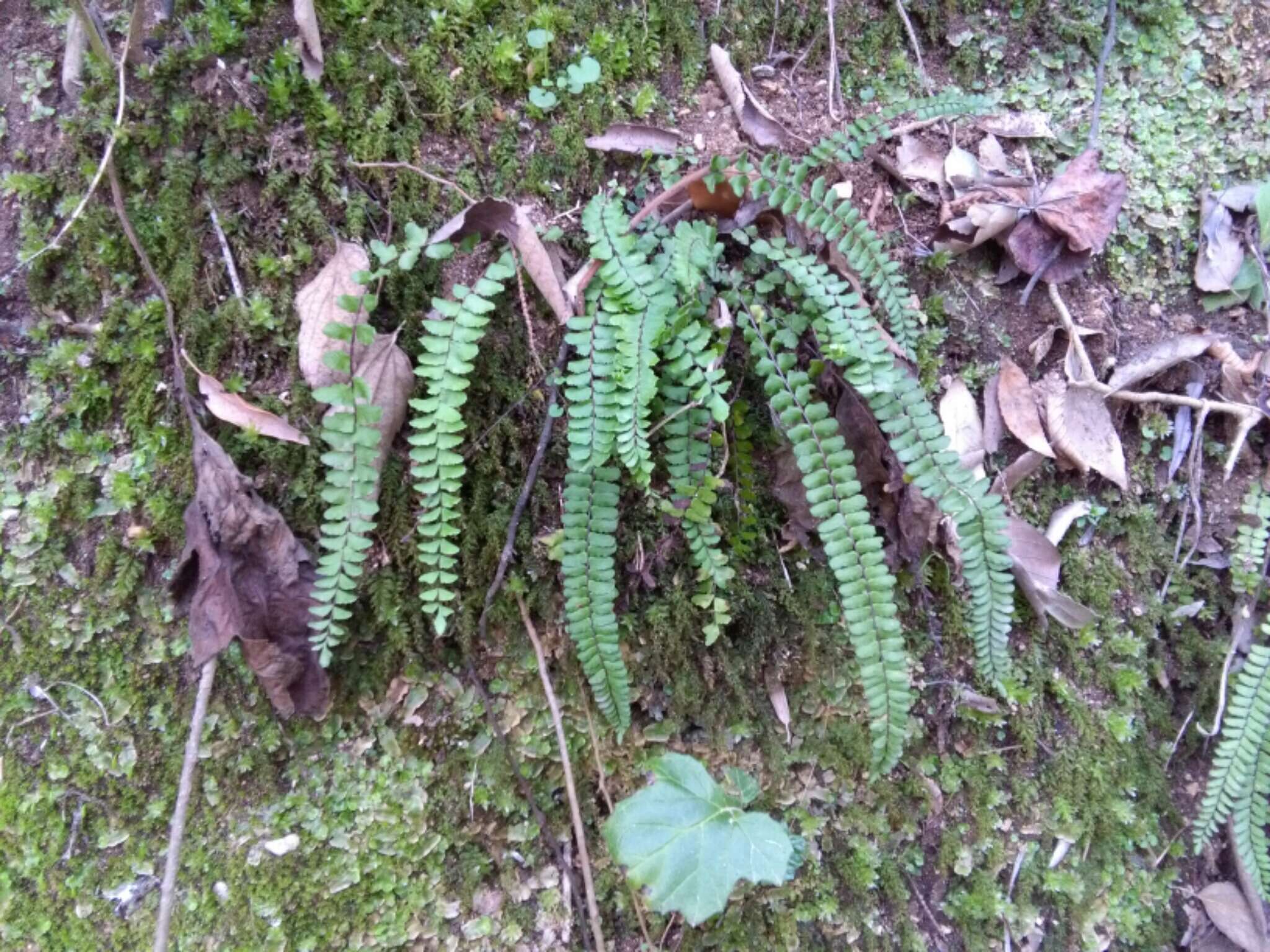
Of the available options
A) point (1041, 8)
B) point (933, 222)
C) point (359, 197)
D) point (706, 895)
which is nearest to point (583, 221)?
point (359, 197)

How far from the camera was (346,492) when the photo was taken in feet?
6.67

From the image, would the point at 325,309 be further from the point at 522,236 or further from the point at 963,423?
the point at 963,423

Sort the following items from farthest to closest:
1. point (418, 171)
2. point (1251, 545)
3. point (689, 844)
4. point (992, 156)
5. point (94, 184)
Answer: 1. point (992, 156)
2. point (1251, 545)
3. point (418, 171)
4. point (94, 184)
5. point (689, 844)

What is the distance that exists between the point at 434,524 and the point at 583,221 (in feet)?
3.21

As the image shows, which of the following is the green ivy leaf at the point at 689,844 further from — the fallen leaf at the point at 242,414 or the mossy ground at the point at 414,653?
the fallen leaf at the point at 242,414

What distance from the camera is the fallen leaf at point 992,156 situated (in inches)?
111

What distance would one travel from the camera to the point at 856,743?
2510 millimetres

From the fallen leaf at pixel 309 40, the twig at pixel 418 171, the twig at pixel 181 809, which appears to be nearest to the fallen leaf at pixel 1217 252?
the twig at pixel 418 171

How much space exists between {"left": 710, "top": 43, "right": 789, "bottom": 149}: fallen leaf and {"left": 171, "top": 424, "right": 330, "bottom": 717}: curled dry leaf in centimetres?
198

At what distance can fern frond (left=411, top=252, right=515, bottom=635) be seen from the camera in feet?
6.80

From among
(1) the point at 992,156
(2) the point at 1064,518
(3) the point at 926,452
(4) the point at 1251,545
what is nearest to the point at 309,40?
(3) the point at 926,452

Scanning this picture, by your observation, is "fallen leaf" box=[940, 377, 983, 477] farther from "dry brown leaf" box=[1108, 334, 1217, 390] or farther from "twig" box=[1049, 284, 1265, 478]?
"dry brown leaf" box=[1108, 334, 1217, 390]

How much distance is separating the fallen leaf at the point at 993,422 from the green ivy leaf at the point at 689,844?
146 centimetres

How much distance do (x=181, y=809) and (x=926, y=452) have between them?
2248mm
